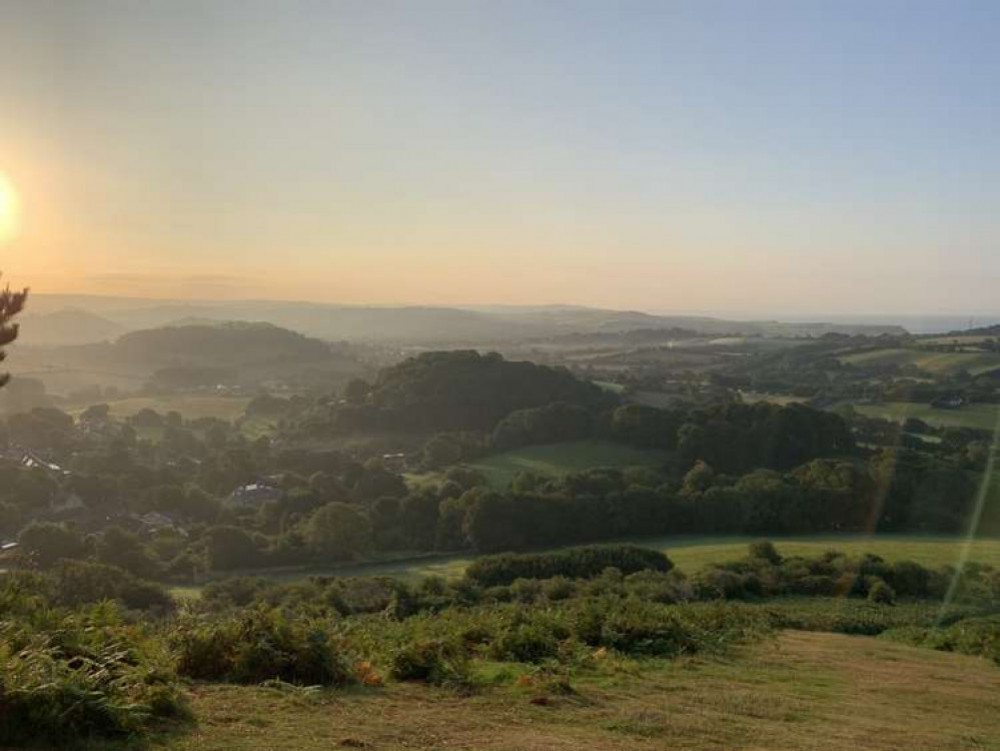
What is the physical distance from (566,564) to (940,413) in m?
47.4

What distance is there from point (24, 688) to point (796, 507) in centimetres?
3793

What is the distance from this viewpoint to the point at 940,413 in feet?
205

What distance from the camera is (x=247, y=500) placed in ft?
141

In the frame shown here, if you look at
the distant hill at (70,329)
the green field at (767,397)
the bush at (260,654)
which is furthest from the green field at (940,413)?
the distant hill at (70,329)

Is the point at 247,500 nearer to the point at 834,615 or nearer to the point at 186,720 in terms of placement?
the point at 834,615

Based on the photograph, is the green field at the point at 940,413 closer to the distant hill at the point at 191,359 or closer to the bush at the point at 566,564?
the bush at the point at 566,564

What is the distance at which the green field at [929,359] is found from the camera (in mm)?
80375

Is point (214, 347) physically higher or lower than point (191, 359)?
higher

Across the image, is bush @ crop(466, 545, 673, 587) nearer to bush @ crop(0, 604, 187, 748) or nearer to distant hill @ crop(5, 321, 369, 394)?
bush @ crop(0, 604, 187, 748)

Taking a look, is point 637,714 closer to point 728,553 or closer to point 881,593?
point 881,593

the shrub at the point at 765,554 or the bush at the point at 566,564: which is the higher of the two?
the shrub at the point at 765,554

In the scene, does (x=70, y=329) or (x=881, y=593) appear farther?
(x=70, y=329)

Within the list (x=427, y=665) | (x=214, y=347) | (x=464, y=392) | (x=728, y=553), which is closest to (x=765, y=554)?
(x=728, y=553)

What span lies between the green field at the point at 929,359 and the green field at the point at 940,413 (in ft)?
53.4
